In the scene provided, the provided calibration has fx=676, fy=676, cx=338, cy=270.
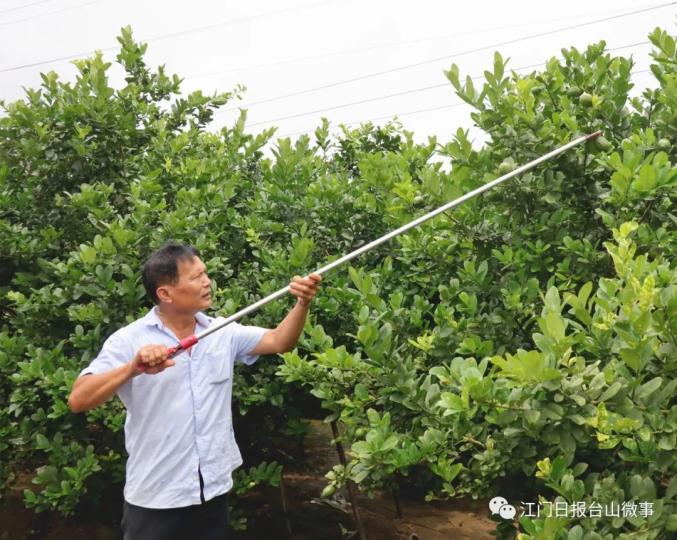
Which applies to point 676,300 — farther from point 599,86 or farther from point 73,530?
point 73,530

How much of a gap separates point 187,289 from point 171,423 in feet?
1.79

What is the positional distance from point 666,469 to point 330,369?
1433mm

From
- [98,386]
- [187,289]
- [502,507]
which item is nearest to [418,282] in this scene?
[187,289]

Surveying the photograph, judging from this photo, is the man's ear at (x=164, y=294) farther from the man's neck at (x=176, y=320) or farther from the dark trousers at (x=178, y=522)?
the dark trousers at (x=178, y=522)

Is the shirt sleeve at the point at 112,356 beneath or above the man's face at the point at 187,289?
beneath

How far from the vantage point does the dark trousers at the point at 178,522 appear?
2.70 metres

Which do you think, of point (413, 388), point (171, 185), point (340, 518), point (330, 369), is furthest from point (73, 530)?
point (413, 388)

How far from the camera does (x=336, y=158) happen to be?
6109mm

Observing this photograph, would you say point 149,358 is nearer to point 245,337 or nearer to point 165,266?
point 165,266

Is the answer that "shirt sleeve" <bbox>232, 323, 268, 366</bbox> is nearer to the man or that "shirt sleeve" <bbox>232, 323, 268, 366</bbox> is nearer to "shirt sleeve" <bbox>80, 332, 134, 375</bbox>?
the man

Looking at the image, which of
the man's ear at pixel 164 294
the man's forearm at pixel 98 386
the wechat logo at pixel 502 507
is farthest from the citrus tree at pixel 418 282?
the man's forearm at pixel 98 386

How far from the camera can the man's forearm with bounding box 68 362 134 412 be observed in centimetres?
246

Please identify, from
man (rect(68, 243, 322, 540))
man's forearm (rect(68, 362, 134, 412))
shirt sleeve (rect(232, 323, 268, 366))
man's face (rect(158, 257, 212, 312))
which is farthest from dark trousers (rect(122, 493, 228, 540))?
man's face (rect(158, 257, 212, 312))

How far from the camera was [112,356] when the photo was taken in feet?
8.84
